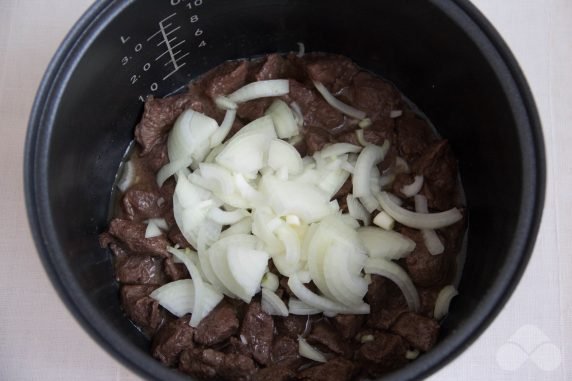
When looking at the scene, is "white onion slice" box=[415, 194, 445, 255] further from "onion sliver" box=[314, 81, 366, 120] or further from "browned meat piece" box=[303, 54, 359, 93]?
"browned meat piece" box=[303, 54, 359, 93]

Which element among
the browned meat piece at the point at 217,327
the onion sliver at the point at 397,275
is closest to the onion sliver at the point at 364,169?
the onion sliver at the point at 397,275

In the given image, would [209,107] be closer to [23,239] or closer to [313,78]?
[313,78]

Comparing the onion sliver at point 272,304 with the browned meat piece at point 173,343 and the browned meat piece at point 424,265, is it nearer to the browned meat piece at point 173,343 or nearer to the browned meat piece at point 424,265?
the browned meat piece at point 173,343

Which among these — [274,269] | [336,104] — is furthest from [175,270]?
[336,104]

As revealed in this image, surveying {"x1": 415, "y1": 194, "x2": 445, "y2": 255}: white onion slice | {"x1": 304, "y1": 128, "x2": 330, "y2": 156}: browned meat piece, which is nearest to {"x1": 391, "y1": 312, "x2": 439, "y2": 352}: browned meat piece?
{"x1": 415, "y1": 194, "x2": 445, "y2": 255}: white onion slice

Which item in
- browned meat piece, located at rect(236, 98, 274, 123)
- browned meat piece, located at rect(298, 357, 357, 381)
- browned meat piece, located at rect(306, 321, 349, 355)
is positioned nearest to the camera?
browned meat piece, located at rect(298, 357, 357, 381)

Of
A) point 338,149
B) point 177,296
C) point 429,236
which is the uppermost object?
point 338,149

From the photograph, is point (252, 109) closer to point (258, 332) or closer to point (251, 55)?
point (251, 55)
